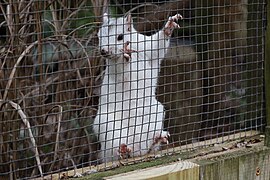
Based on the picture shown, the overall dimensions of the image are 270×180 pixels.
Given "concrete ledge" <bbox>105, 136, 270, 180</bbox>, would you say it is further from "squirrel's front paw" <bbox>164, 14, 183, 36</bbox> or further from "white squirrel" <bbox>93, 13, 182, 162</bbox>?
"squirrel's front paw" <bbox>164, 14, 183, 36</bbox>

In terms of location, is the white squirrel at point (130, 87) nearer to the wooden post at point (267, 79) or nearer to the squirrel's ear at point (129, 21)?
the squirrel's ear at point (129, 21)

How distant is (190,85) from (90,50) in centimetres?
67

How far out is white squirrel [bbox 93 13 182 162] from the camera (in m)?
2.65

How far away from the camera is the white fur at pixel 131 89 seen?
2671 mm

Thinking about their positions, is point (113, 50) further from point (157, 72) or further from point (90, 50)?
point (90, 50)

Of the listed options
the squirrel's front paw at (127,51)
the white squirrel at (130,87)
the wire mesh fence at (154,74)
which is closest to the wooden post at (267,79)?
the wire mesh fence at (154,74)

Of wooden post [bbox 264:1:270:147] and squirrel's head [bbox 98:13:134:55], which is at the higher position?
squirrel's head [bbox 98:13:134:55]

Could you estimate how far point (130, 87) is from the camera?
8.91 feet

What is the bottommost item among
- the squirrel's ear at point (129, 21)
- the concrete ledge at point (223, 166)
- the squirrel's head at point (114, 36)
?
the concrete ledge at point (223, 166)

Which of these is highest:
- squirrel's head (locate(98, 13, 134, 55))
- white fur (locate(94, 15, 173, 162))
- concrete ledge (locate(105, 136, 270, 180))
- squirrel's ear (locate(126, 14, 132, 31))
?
squirrel's ear (locate(126, 14, 132, 31))

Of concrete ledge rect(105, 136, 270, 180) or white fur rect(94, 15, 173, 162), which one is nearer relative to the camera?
concrete ledge rect(105, 136, 270, 180)

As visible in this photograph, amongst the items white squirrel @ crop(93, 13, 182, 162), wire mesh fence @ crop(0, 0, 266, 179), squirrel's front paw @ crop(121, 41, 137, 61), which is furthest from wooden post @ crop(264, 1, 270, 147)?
squirrel's front paw @ crop(121, 41, 137, 61)

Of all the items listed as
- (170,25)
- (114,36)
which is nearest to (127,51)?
(114,36)

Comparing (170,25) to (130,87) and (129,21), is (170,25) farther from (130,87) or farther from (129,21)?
(130,87)
